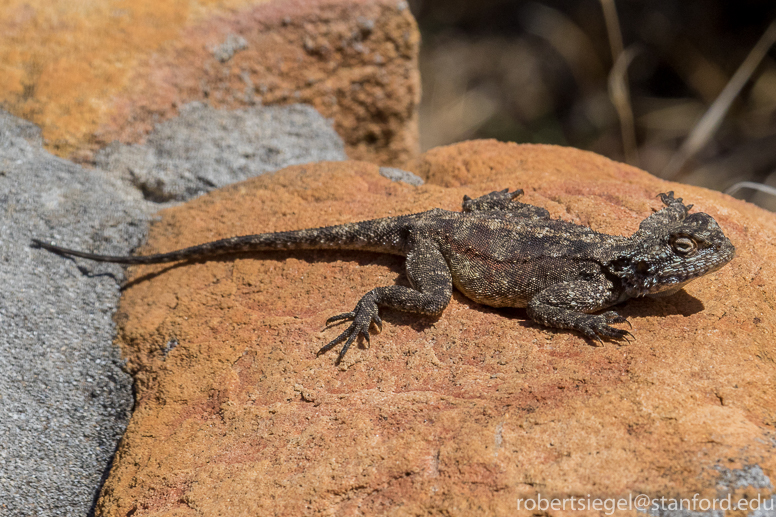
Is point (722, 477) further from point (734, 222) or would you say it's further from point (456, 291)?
point (734, 222)

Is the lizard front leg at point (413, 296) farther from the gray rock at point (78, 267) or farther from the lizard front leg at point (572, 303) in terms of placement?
the gray rock at point (78, 267)

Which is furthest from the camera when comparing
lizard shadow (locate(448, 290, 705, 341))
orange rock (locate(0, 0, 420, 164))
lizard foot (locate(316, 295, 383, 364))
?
orange rock (locate(0, 0, 420, 164))

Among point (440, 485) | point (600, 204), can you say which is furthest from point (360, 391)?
point (600, 204)

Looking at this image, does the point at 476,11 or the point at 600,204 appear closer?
the point at 600,204

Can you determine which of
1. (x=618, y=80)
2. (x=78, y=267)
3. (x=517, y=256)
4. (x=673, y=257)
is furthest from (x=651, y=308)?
(x=618, y=80)

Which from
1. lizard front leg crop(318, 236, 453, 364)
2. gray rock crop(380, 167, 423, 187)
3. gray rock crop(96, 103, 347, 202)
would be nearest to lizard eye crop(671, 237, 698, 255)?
lizard front leg crop(318, 236, 453, 364)

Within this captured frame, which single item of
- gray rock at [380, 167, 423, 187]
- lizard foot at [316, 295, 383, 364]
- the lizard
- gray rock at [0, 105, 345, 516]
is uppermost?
the lizard

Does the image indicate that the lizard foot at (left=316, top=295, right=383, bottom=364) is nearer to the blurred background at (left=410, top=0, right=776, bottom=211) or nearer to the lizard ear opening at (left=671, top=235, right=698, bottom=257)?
the lizard ear opening at (left=671, top=235, right=698, bottom=257)
